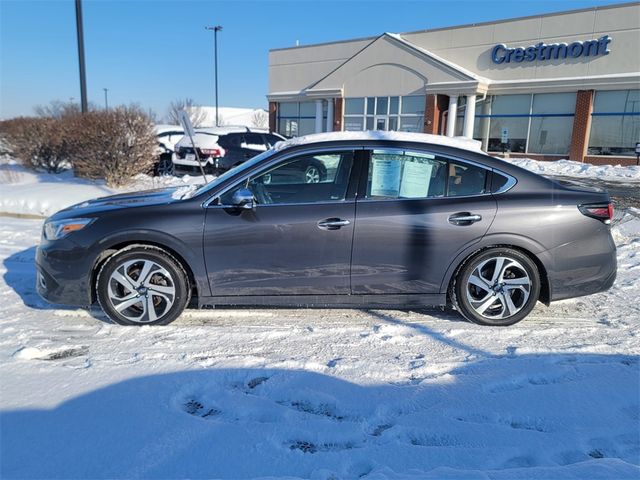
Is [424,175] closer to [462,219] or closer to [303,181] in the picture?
[462,219]

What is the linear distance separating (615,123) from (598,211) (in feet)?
70.2

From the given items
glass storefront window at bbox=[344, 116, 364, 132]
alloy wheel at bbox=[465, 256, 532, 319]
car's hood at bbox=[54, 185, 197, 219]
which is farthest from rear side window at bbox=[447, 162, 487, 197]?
glass storefront window at bbox=[344, 116, 364, 132]

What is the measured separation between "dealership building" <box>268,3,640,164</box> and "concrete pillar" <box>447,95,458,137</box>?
0.17ft

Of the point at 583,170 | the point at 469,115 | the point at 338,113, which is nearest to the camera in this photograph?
the point at 583,170

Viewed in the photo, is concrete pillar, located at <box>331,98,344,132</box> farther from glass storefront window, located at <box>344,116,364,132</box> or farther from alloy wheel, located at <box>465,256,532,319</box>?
alloy wheel, located at <box>465,256,532,319</box>

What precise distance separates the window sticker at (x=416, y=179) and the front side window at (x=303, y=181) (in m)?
0.49

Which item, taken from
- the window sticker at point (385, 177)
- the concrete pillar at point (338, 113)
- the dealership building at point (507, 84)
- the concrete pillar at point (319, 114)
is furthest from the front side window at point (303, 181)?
the concrete pillar at point (319, 114)

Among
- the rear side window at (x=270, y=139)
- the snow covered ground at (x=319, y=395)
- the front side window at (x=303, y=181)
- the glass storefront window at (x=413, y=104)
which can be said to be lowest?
the snow covered ground at (x=319, y=395)

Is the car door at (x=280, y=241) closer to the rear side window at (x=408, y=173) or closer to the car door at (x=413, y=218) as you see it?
the car door at (x=413, y=218)

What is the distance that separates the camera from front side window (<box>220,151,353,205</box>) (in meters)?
4.01

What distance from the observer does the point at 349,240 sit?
390 cm

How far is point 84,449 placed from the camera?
243cm

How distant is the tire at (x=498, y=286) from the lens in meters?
4.01

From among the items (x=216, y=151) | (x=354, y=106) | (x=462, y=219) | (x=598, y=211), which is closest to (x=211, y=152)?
(x=216, y=151)
